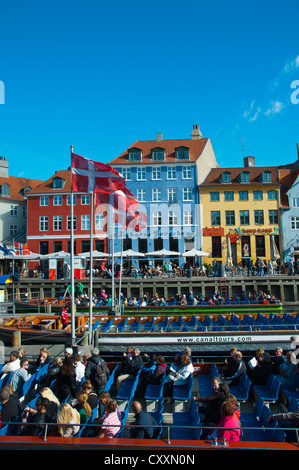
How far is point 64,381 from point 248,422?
4029mm

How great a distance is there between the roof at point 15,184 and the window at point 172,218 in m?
20.4

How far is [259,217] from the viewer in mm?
40438

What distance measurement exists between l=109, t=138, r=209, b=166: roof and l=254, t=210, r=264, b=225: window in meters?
9.12

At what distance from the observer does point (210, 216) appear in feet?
134

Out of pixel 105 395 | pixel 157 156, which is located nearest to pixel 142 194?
pixel 157 156

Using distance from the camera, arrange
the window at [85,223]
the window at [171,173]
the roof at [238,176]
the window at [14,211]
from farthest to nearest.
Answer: the window at [14,211]
the window at [171,173]
the window at [85,223]
the roof at [238,176]

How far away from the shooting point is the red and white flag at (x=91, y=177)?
13.3 metres

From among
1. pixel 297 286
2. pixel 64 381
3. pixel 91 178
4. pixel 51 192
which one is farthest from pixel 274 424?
pixel 51 192

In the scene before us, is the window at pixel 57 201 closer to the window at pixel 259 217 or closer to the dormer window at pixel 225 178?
the dormer window at pixel 225 178

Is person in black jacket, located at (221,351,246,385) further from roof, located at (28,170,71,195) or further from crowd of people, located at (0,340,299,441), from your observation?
roof, located at (28,170,71,195)

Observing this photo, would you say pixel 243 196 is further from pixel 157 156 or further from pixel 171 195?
pixel 157 156

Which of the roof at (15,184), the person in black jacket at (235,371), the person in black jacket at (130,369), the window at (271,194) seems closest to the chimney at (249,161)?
the window at (271,194)

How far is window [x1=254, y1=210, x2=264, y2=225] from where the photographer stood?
40344 millimetres

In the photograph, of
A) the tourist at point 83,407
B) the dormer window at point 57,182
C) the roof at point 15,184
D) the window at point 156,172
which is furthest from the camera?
the roof at point 15,184
